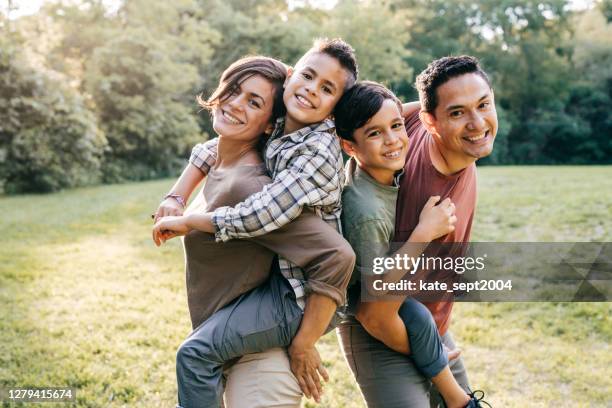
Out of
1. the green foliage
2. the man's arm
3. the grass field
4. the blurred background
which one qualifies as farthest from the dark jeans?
the green foliage

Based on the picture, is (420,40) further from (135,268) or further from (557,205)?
(135,268)

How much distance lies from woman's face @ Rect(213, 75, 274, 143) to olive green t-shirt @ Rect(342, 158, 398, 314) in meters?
0.44

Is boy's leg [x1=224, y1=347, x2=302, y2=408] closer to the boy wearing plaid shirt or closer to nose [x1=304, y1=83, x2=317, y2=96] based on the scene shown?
the boy wearing plaid shirt

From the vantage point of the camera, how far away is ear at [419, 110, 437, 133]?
106 inches

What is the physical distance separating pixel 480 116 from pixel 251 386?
148 cm

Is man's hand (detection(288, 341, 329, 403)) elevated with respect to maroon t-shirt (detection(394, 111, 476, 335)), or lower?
lower

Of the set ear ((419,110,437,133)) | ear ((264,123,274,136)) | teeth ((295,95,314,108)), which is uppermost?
teeth ((295,95,314,108))

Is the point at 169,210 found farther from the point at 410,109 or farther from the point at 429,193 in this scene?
the point at 410,109

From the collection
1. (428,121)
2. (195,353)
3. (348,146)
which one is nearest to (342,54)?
(348,146)

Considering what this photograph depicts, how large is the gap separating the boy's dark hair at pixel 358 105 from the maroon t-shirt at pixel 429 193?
0.91 feet

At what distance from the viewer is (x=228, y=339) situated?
221 cm

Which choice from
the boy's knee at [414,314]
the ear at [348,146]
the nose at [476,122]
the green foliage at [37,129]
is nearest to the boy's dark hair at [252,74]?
the ear at [348,146]

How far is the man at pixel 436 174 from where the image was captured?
2467 mm

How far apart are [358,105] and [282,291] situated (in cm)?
78
